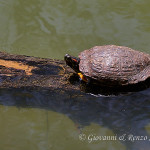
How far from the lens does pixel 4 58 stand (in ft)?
13.5

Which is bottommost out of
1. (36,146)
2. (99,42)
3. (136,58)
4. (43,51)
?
(36,146)

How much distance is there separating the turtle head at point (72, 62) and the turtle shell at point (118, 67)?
0.64ft

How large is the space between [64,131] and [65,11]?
3520mm

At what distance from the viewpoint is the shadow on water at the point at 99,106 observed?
3.84m

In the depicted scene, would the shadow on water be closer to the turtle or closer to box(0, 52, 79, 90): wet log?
box(0, 52, 79, 90): wet log

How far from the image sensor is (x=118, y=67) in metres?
3.58

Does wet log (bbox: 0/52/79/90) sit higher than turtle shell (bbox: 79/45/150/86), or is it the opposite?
turtle shell (bbox: 79/45/150/86)

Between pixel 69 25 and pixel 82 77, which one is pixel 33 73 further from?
pixel 69 25

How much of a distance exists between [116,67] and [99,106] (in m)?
0.80

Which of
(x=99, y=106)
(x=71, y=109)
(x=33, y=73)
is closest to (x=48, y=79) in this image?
(x=33, y=73)

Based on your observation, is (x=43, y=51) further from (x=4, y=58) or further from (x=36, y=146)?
(x=36, y=146)

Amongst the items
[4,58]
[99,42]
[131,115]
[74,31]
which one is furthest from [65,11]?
[131,115]

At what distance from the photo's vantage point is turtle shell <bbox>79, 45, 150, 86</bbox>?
3570 millimetres

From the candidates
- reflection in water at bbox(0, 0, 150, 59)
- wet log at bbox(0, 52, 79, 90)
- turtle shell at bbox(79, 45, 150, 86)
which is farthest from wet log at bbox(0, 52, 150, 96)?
reflection in water at bbox(0, 0, 150, 59)
